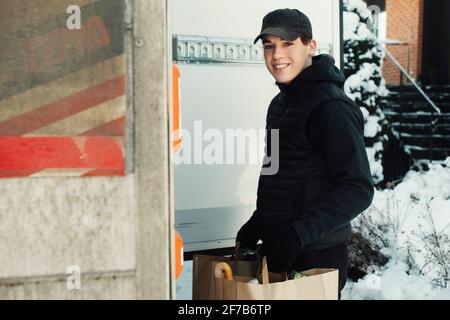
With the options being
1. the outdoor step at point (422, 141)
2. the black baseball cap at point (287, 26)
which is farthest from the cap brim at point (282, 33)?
the outdoor step at point (422, 141)

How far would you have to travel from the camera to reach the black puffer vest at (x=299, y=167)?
239 cm

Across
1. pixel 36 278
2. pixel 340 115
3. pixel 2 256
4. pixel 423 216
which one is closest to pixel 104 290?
pixel 36 278

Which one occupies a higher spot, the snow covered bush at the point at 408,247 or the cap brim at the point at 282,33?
the cap brim at the point at 282,33

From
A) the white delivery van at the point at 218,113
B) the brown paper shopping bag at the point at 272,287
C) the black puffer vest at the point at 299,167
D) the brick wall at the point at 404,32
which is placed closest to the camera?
the brown paper shopping bag at the point at 272,287

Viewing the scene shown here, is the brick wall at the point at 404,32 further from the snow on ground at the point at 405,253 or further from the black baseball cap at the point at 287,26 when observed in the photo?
the black baseball cap at the point at 287,26

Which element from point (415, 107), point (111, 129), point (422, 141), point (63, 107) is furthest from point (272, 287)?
point (415, 107)

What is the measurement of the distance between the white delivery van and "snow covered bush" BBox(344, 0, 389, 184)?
175 inches

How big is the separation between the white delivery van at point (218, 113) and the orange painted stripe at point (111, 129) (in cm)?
188

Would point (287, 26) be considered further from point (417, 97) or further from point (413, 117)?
point (417, 97)

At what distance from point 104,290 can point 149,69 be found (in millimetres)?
812

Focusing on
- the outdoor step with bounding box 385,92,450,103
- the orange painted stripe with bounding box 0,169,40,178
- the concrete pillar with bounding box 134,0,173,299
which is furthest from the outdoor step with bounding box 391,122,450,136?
the orange painted stripe with bounding box 0,169,40,178

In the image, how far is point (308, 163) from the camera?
2414mm

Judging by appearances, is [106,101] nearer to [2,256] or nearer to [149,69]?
[149,69]

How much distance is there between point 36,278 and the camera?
187 cm
